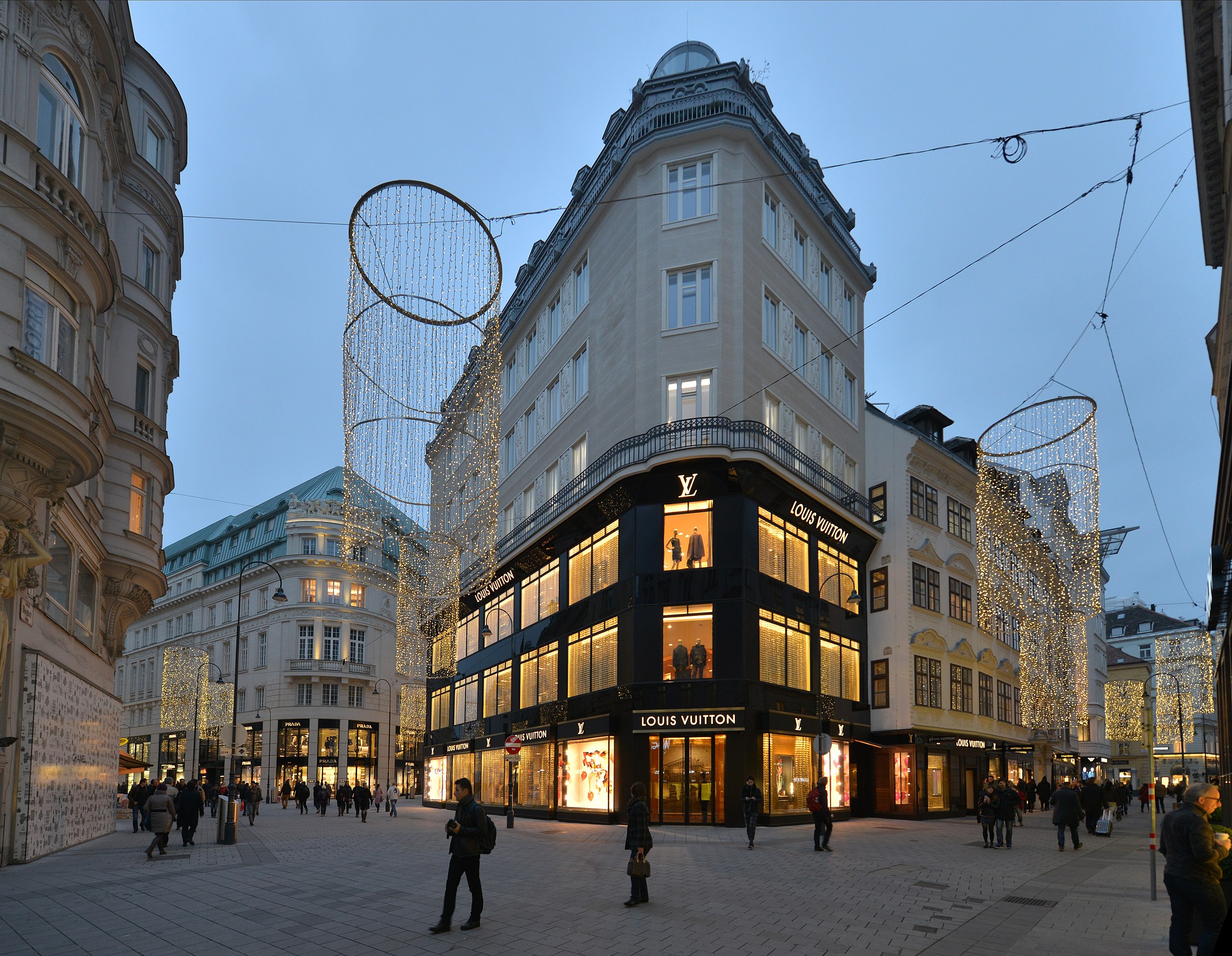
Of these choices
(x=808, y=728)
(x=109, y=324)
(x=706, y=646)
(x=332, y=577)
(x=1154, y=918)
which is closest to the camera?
(x=1154, y=918)

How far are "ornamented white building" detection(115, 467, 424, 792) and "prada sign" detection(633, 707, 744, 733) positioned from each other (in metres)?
41.7

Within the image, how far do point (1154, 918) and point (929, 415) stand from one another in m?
36.4

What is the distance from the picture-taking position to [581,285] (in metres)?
40.9

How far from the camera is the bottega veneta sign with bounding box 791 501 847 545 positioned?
34.8m

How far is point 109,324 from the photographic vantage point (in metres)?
27.1

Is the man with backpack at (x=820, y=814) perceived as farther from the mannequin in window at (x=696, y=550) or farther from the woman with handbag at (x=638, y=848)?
the woman with handbag at (x=638, y=848)

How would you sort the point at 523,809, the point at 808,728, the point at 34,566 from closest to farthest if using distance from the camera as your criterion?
the point at 34,566
the point at 808,728
the point at 523,809

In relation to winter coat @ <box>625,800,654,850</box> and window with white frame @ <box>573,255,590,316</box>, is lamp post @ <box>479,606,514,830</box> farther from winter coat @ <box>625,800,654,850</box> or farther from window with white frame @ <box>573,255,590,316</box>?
winter coat @ <box>625,800,654,850</box>

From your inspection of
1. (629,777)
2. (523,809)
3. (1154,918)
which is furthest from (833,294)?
(1154,918)

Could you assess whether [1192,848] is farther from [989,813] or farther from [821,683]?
[821,683]

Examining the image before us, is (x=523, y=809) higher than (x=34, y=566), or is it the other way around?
(x=34, y=566)

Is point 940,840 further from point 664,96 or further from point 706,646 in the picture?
point 664,96

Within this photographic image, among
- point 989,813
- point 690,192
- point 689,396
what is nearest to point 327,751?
point 689,396

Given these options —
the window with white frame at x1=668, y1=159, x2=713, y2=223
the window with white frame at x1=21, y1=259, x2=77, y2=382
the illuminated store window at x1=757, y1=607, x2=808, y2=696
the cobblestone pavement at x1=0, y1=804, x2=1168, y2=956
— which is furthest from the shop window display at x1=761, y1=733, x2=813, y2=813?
→ the window with white frame at x1=21, y1=259, x2=77, y2=382
